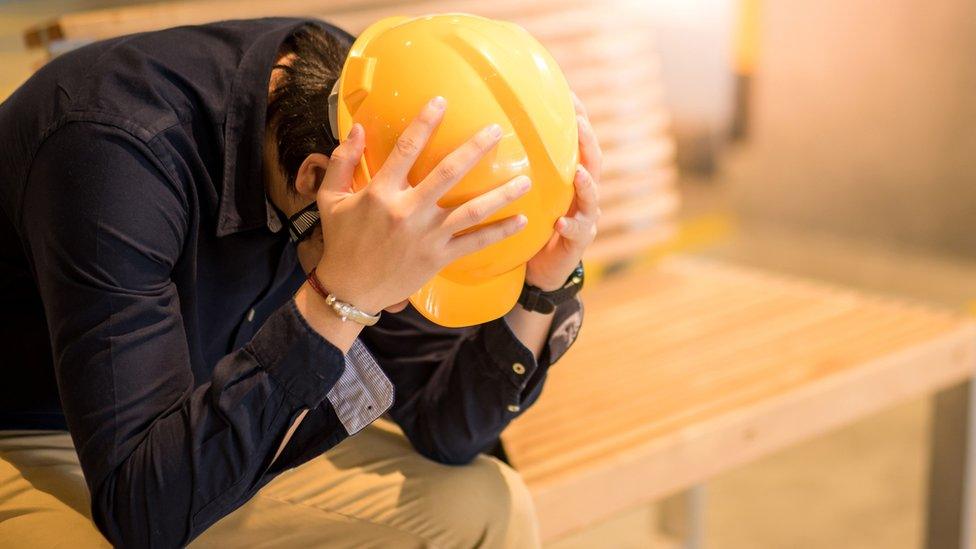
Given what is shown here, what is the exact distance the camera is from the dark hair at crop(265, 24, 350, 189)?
4.61ft

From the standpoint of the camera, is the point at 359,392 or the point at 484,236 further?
the point at 359,392

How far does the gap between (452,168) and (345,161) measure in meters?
0.14

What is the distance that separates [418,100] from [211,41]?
1.26 feet

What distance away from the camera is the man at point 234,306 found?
50.4 inches

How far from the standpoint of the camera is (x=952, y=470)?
246 cm

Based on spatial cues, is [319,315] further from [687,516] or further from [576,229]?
[687,516]

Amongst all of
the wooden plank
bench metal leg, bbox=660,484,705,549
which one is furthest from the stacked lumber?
bench metal leg, bbox=660,484,705,549

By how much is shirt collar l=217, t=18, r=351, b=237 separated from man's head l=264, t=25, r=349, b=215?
0.02m

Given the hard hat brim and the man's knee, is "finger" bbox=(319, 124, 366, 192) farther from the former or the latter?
the man's knee

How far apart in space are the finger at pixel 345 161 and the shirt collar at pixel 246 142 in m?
0.18

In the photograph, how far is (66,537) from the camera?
143 cm

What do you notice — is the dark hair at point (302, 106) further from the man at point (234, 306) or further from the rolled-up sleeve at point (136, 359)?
the rolled-up sleeve at point (136, 359)

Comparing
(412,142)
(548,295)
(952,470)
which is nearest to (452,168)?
(412,142)

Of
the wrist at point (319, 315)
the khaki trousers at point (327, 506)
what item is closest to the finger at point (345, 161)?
the wrist at point (319, 315)
